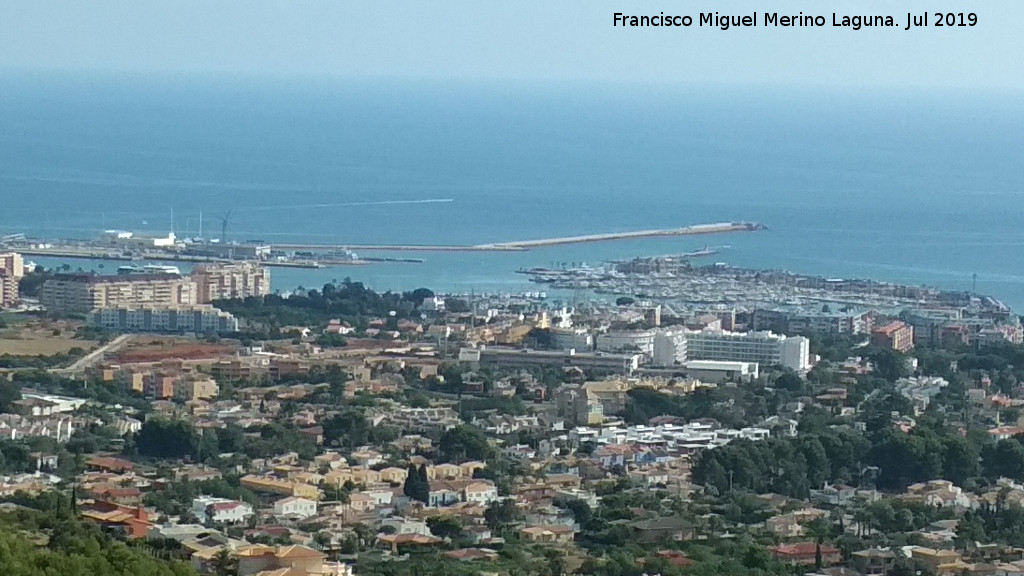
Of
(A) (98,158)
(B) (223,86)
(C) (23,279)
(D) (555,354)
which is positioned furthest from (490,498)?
(B) (223,86)

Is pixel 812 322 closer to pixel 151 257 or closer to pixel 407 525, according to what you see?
pixel 151 257

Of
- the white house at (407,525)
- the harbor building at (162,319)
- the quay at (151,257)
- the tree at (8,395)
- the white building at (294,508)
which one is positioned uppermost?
the quay at (151,257)

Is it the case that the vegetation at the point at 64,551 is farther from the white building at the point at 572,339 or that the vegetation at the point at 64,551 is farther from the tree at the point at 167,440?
the white building at the point at 572,339

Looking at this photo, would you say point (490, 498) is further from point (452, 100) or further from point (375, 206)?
point (452, 100)

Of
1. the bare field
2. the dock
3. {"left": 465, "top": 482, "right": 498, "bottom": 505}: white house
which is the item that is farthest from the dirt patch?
the dock

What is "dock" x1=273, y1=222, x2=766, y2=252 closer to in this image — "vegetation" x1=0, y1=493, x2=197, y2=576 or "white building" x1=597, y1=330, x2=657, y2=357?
"white building" x1=597, y1=330, x2=657, y2=357

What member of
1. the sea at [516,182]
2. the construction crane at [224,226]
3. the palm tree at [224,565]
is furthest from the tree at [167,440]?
the construction crane at [224,226]
